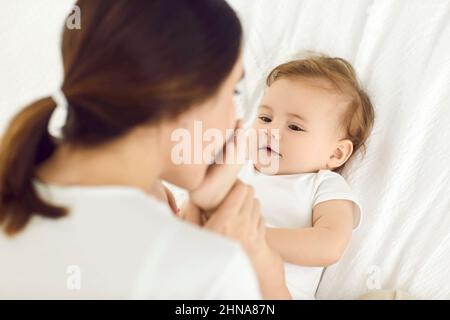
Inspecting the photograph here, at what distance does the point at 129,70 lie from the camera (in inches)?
28.2

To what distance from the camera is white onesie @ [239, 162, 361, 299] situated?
1.30m

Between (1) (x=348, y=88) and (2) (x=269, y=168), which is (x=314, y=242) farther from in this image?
(1) (x=348, y=88)

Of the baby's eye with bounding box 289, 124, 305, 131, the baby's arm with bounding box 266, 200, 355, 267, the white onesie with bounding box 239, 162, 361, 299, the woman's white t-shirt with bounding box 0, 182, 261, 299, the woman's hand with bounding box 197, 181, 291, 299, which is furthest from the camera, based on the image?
the baby's eye with bounding box 289, 124, 305, 131

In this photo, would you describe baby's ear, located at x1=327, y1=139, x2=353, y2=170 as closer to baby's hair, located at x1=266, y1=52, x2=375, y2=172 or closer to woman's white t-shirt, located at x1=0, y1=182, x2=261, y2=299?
baby's hair, located at x1=266, y1=52, x2=375, y2=172

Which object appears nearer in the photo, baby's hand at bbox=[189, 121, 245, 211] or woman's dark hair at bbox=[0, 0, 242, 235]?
woman's dark hair at bbox=[0, 0, 242, 235]

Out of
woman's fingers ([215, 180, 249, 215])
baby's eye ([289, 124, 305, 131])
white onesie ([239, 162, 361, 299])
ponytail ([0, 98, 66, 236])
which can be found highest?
ponytail ([0, 98, 66, 236])

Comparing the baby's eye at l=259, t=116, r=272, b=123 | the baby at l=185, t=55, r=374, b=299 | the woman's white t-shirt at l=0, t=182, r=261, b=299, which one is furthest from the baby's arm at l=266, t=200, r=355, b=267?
the woman's white t-shirt at l=0, t=182, r=261, b=299

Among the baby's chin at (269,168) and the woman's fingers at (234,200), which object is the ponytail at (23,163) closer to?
the woman's fingers at (234,200)

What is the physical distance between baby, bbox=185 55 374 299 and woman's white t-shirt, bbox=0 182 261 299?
580 millimetres

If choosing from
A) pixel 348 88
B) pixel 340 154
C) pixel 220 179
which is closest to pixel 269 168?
pixel 340 154

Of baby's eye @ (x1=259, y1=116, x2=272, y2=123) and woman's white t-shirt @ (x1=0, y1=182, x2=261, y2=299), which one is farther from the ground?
woman's white t-shirt @ (x1=0, y1=182, x2=261, y2=299)

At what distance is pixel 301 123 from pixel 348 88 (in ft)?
0.53
